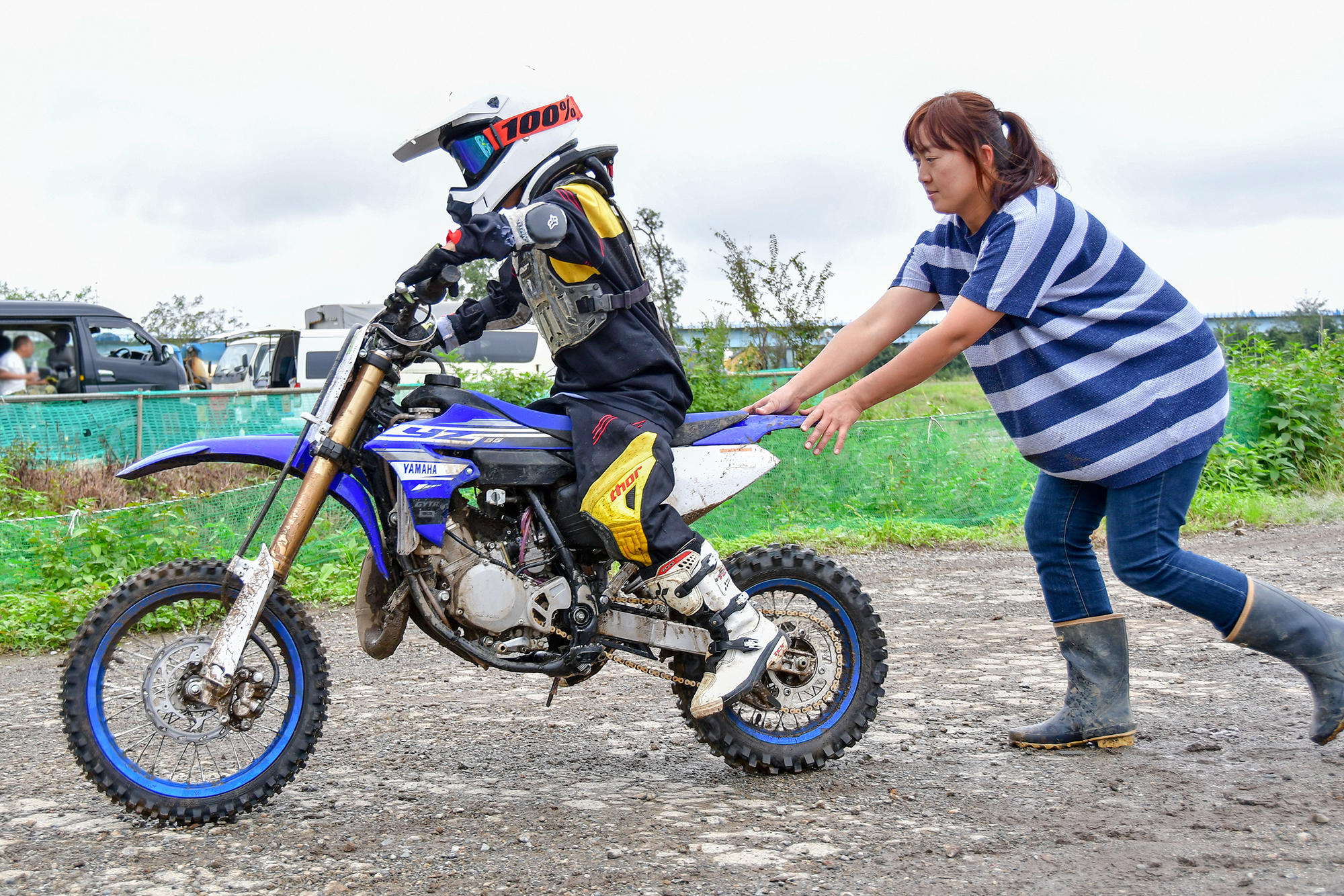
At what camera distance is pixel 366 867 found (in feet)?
9.78

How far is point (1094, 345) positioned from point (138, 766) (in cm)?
324

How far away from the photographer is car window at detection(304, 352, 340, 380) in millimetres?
20469

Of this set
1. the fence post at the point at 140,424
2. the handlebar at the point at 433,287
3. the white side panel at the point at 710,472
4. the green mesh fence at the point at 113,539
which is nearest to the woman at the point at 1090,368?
the white side panel at the point at 710,472

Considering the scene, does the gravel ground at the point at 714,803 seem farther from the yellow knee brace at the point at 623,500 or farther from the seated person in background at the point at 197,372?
the seated person in background at the point at 197,372

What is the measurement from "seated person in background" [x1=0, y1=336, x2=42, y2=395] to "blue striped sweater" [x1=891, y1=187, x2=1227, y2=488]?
13.3 metres

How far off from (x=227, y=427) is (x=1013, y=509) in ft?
24.7

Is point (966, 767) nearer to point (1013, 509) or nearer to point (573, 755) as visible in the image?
point (573, 755)

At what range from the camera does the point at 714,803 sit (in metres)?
3.49

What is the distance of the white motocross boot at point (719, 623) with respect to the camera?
3.53m

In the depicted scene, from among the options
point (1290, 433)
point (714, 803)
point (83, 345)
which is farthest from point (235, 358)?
point (714, 803)

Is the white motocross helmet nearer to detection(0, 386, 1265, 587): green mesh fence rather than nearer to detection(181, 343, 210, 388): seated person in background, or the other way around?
detection(0, 386, 1265, 587): green mesh fence

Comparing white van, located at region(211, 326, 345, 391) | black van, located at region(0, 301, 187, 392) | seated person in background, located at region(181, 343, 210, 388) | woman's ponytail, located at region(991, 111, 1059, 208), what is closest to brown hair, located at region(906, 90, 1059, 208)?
woman's ponytail, located at region(991, 111, 1059, 208)

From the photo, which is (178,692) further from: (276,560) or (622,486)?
(622,486)

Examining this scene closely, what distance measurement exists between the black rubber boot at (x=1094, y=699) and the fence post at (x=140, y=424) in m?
8.95
